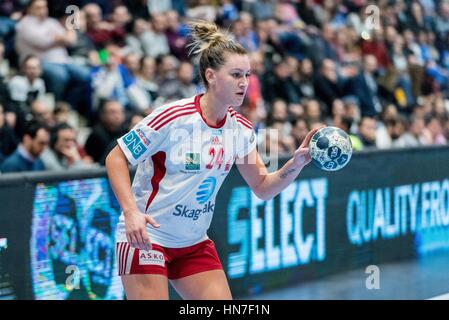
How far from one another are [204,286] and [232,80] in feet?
3.77

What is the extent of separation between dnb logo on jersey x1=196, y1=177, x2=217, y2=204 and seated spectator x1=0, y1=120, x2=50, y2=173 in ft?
11.9

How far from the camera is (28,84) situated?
31.4 ft

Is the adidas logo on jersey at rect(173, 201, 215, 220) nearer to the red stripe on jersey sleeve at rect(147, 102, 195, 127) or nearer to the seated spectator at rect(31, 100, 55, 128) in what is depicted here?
the red stripe on jersey sleeve at rect(147, 102, 195, 127)

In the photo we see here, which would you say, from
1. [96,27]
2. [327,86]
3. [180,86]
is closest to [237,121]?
[180,86]

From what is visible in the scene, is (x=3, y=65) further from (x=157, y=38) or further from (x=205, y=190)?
(x=205, y=190)

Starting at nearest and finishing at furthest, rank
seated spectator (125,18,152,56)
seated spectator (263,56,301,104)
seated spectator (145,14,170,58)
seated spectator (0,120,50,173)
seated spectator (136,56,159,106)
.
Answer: seated spectator (0,120,50,173), seated spectator (136,56,159,106), seated spectator (125,18,152,56), seated spectator (145,14,170,58), seated spectator (263,56,301,104)

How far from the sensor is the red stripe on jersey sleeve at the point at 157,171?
5086 millimetres

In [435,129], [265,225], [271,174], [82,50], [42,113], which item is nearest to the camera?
[271,174]

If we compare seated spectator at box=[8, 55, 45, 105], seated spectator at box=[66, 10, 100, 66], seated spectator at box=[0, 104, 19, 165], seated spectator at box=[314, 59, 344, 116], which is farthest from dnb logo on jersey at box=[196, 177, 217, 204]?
seated spectator at box=[314, 59, 344, 116]

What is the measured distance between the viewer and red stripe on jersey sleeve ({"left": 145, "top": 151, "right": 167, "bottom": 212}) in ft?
16.7

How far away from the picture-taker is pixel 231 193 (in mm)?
8953

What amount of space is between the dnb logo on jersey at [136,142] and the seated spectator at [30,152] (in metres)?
3.70

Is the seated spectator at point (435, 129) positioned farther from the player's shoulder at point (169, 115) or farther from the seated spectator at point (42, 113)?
the player's shoulder at point (169, 115)
